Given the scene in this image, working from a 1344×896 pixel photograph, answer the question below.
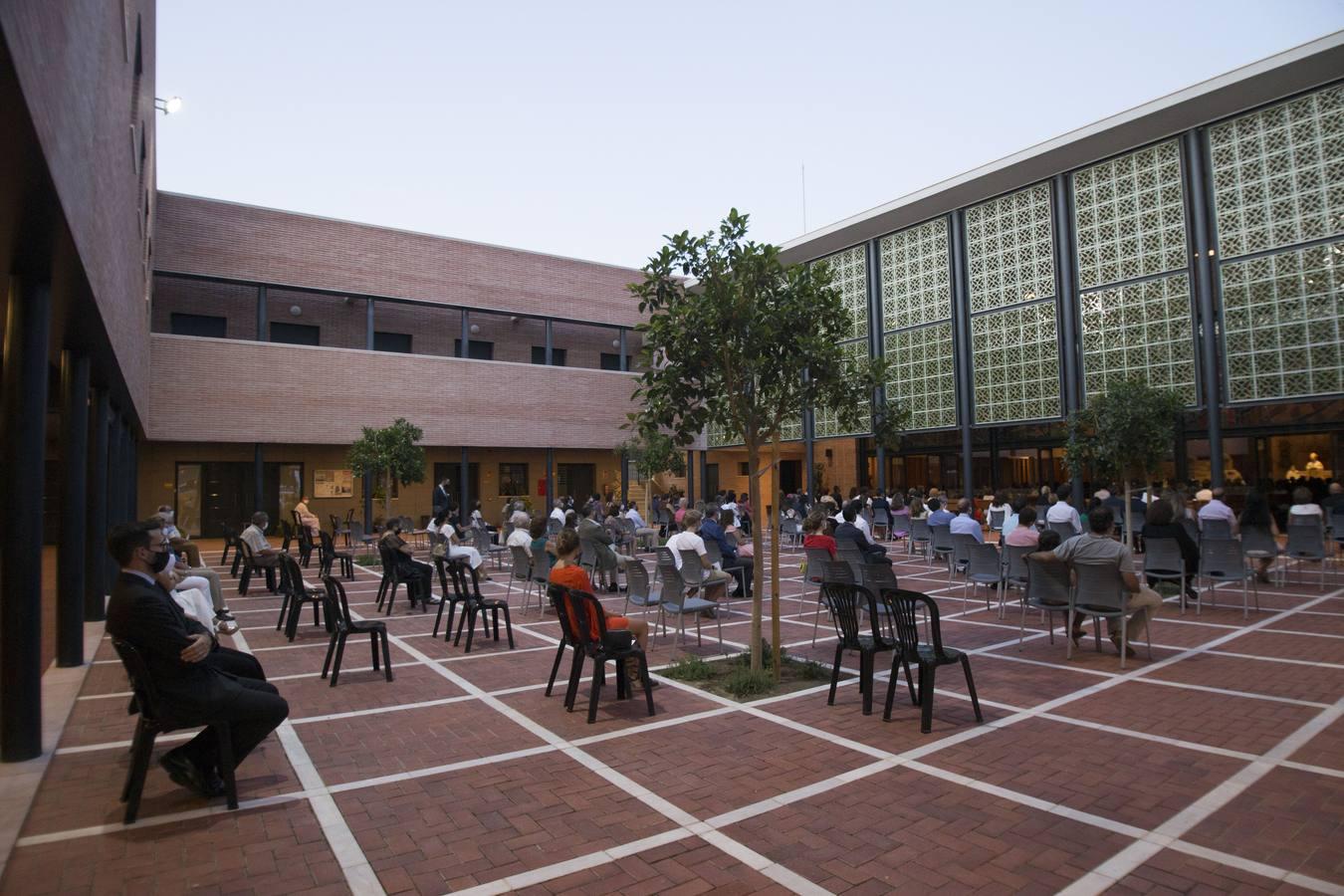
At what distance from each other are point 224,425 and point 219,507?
3407mm

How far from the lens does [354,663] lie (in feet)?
24.0

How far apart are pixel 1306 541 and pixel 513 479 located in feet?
79.8

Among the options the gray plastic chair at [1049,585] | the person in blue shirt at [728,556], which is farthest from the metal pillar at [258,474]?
the gray plastic chair at [1049,585]

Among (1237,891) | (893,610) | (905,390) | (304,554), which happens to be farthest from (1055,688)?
(905,390)

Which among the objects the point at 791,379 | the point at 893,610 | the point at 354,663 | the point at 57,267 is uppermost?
the point at 57,267

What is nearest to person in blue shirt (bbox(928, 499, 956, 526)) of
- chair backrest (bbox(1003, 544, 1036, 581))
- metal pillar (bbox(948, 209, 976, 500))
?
chair backrest (bbox(1003, 544, 1036, 581))

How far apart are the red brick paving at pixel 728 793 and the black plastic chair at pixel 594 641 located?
0.88ft

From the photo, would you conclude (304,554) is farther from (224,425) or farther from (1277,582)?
(1277,582)

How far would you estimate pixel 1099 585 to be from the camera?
6.72 m

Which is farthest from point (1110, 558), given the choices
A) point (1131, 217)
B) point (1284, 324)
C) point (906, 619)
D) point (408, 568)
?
point (1131, 217)

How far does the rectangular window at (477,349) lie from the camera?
2778 centimetres

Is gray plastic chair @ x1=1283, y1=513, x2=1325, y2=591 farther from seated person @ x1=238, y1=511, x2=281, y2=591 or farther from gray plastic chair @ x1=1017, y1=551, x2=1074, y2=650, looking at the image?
seated person @ x1=238, y1=511, x2=281, y2=591

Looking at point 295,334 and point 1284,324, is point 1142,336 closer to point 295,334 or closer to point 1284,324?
point 1284,324

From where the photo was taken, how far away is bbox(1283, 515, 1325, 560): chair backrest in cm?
1020
